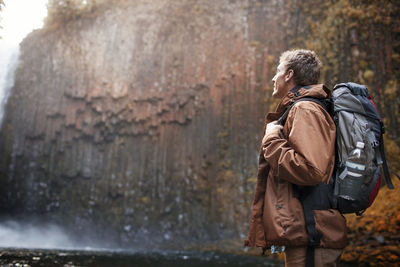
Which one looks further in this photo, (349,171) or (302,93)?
(302,93)

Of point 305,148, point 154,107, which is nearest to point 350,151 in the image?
point 305,148

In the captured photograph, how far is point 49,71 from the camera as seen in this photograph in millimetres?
9688

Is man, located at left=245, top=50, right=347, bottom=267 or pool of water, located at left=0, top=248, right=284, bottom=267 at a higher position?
man, located at left=245, top=50, right=347, bottom=267

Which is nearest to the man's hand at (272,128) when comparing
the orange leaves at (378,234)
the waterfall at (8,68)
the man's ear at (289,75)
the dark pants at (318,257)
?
the man's ear at (289,75)

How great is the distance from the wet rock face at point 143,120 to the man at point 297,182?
19.8 feet

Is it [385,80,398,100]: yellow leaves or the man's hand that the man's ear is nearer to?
the man's hand

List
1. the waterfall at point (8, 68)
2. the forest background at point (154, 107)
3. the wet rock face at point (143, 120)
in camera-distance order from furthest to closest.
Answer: the waterfall at point (8, 68) < the wet rock face at point (143, 120) < the forest background at point (154, 107)

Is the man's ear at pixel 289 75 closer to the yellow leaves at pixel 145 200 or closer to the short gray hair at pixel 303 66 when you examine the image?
the short gray hair at pixel 303 66

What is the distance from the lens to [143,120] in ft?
29.7

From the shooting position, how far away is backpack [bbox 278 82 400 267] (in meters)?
1.76

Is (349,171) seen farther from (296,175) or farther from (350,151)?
(296,175)

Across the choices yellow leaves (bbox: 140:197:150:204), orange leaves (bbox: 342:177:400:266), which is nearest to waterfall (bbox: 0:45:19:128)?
yellow leaves (bbox: 140:197:150:204)

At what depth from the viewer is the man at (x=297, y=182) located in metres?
1.72

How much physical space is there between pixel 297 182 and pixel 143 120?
24.8 ft
